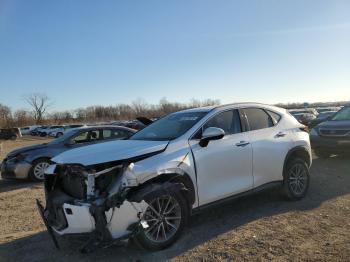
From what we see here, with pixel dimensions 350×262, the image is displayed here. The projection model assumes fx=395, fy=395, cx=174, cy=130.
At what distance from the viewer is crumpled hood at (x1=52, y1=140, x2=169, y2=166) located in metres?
4.64

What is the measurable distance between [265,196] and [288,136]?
124cm

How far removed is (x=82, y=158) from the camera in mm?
4738

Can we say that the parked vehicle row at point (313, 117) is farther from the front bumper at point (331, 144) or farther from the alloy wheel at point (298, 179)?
the alloy wheel at point (298, 179)

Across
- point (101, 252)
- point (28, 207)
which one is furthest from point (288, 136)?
point (28, 207)

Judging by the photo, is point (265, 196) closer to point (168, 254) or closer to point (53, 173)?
point (168, 254)

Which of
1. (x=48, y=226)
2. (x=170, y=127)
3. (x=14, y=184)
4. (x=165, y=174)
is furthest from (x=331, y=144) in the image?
(x=14, y=184)

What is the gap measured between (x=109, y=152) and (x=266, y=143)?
9.02 ft

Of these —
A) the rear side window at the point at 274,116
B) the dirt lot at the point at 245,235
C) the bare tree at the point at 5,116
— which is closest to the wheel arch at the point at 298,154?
the rear side window at the point at 274,116

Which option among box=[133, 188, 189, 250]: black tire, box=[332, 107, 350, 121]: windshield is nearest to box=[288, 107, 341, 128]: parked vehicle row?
box=[332, 107, 350, 121]: windshield

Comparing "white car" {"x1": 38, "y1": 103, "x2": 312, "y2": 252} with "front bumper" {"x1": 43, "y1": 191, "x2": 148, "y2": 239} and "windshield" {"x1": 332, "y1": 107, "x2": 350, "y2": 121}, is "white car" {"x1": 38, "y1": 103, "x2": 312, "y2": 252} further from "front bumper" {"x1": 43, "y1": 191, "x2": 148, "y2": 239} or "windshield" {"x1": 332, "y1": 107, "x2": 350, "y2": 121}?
"windshield" {"x1": 332, "y1": 107, "x2": 350, "y2": 121}

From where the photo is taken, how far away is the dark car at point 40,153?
10742 mm

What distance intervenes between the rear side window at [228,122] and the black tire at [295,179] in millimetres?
1314

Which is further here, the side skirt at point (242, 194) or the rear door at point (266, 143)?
the rear door at point (266, 143)

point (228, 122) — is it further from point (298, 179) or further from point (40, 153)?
point (40, 153)
